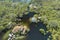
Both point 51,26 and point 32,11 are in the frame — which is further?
point 32,11

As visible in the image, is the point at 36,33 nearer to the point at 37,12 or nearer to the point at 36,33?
the point at 36,33

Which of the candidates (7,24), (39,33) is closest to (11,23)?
(7,24)

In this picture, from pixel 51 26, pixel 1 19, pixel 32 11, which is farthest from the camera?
pixel 32 11

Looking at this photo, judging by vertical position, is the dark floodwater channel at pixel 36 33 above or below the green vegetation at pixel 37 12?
below

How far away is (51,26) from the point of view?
1434 centimetres

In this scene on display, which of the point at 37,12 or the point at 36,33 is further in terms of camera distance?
the point at 37,12

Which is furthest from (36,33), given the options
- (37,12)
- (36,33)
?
(37,12)

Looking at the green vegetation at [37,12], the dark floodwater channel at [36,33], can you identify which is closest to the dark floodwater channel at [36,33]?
the dark floodwater channel at [36,33]

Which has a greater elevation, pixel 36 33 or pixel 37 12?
pixel 37 12

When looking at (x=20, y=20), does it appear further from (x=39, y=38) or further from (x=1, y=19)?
(x=39, y=38)

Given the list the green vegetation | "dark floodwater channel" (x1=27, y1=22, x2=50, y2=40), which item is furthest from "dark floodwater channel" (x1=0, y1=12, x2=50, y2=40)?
the green vegetation

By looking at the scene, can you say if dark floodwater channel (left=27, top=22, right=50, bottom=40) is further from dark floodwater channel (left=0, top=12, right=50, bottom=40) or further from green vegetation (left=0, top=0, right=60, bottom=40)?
green vegetation (left=0, top=0, right=60, bottom=40)

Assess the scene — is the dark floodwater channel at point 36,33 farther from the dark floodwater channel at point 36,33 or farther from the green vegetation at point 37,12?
the green vegetation at point 37,12

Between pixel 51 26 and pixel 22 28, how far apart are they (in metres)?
2.02
